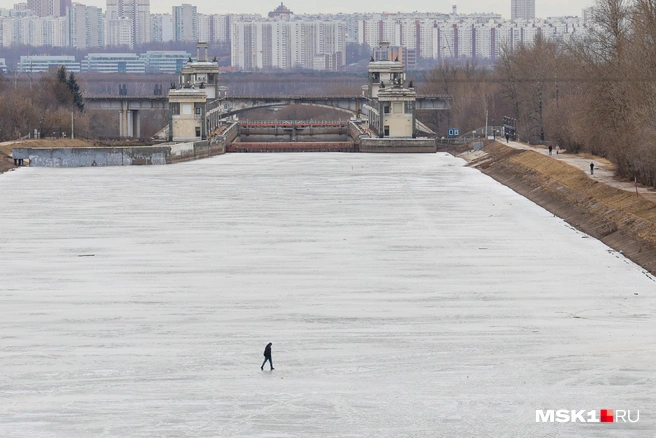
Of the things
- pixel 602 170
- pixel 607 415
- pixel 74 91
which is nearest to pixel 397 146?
pixel 74 91

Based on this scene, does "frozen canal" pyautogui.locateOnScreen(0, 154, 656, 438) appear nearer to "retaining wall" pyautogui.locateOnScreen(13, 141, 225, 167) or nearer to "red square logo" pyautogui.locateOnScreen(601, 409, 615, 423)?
"red square logo" pyautogui.locateOnScreen(601, 409, 615, 423)

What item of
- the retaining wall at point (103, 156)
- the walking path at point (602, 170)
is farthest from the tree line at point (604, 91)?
the retaining wall at point (103, 156)

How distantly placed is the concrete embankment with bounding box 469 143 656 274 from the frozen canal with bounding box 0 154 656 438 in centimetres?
99

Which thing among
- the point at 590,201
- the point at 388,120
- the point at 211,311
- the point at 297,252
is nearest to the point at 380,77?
the point at 388,120

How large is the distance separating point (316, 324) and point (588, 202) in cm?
2420

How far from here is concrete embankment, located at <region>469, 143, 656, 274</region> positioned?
3941 centimetres

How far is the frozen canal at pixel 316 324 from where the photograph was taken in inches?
837

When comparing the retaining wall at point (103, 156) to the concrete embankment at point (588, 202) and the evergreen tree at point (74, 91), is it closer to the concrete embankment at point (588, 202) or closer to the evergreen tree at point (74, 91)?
the concrete embankment at point (588, 202)

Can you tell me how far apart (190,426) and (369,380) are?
390cm

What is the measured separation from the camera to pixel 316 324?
27938 mm

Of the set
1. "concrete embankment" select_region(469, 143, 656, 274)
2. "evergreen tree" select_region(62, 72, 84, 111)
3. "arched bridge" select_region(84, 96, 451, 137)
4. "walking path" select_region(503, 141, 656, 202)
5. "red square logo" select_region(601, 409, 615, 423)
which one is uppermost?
"evergreen tree" select_region(62, 72, 84, 111)

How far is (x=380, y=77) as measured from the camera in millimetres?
131000

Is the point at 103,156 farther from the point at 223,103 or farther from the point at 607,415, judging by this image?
the point at 607,415

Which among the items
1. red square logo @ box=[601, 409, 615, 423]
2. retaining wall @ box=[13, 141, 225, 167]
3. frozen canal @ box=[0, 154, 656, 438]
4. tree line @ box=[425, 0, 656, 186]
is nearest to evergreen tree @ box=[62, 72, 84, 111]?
retaining wall @ box=[13, 141, 225, 167]
